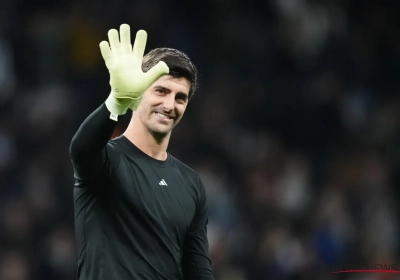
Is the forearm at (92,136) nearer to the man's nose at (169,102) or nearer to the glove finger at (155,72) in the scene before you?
the glove finger at (155,72)

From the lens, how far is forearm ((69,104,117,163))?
2750 millimetres

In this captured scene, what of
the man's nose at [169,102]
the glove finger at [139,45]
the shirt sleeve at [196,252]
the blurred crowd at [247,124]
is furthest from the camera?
the blurred crowd at [247,124]

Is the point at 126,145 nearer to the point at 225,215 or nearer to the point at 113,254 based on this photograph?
the point at 113,254

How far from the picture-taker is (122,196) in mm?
3006

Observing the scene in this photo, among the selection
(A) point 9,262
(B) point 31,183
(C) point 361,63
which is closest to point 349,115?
(C) point 361,63

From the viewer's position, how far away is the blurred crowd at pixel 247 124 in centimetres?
714

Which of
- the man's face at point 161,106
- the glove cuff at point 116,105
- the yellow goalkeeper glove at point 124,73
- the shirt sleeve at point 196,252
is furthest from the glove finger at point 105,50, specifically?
the shirt sleeve at point 196,252

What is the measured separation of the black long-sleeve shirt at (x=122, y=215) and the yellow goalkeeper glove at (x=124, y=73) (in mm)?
59

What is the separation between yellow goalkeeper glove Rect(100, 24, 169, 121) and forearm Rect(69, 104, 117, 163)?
29mm

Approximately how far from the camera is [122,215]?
3.00 m

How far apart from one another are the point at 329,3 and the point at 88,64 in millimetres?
2774

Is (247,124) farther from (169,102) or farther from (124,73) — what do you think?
(124,73)

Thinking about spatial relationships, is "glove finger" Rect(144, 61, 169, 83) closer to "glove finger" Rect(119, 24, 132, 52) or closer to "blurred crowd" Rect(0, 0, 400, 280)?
"glove finger" Rect(119, 24, 132, 52)

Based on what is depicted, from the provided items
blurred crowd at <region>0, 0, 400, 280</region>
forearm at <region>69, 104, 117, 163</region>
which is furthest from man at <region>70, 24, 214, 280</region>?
blurred crowd at <region>0, 0, 400, 280</region>
